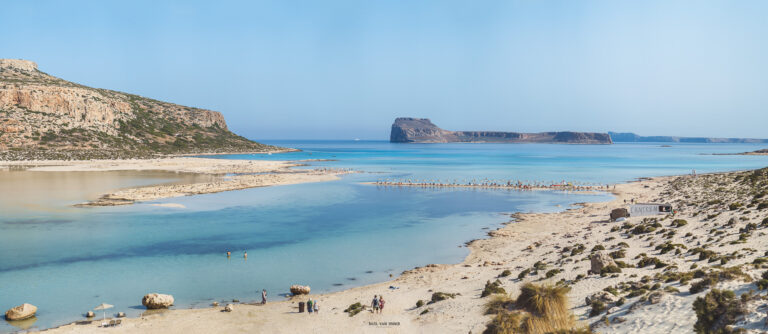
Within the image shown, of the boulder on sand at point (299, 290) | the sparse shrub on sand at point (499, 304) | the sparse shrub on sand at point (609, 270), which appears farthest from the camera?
the boulder on sand at point (299, 290)

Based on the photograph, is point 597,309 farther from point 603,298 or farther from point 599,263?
point 599,263

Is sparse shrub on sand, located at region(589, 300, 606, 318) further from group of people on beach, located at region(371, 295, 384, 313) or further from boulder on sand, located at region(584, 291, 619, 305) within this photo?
group of people on beach, located at region(371, 295, 384, 313)

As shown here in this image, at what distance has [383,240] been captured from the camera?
1448 inches

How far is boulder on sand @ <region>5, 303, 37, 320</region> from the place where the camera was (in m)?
19.8

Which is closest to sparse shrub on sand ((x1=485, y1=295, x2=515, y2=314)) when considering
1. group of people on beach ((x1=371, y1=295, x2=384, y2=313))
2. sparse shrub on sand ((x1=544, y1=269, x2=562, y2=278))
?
group of people on beach ((x1=371, y1=295, x2=384, y2=313))

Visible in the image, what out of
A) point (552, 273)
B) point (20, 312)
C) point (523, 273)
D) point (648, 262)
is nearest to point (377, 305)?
point (523, 273)

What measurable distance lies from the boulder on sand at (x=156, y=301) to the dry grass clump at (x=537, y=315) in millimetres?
15080

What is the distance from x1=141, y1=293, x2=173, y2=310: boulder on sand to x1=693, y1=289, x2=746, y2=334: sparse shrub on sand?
67.6ft

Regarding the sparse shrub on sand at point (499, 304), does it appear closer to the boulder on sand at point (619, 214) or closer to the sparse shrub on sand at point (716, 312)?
the sparse shrub on sand at point (716, 312)

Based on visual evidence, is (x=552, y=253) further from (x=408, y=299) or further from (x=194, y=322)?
(x=194, y=322)

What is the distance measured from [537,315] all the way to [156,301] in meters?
16.7

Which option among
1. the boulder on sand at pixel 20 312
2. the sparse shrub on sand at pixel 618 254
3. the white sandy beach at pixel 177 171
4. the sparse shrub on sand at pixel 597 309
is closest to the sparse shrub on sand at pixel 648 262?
the sparse shrub on sand at pixel 618 254

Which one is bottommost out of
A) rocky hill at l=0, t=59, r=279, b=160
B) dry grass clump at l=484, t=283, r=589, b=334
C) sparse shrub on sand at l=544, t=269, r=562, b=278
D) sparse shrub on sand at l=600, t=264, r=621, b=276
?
sparse shrub on sand at l=544, t=269, r=562, b=278

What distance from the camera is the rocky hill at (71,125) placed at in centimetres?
13000
